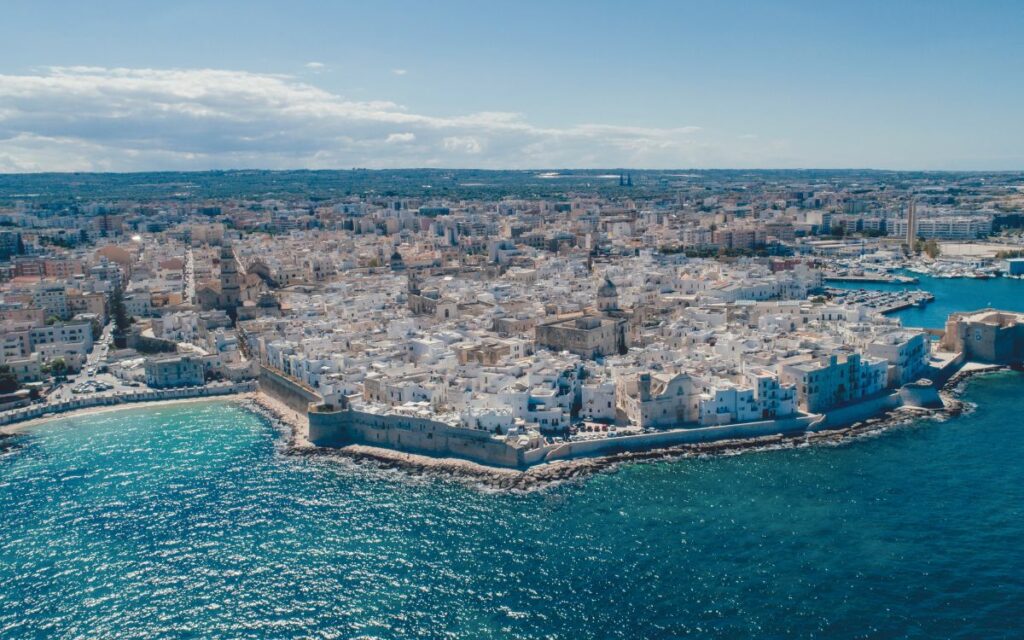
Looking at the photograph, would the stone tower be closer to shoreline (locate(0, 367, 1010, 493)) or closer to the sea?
shoreline (locate(0, 367, 1010, 493))

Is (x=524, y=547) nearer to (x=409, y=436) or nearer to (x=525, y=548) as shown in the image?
(x=525, y=548)

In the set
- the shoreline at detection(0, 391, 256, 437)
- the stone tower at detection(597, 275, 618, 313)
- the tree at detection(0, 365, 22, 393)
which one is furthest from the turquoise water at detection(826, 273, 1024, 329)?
the tree at detection(0, 365, 22, 393)

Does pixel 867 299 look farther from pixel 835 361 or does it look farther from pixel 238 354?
pixel 238 354

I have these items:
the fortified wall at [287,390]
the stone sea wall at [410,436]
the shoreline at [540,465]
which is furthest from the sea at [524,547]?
the fortified wall at [287,390]

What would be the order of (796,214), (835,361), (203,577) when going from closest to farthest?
1. (203,577)
2. (835,361)
3. (796,214)

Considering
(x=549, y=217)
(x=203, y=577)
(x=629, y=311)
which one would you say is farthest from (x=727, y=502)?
(x=549, y=217)

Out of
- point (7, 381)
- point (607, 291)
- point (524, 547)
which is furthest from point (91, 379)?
point (524, 547)

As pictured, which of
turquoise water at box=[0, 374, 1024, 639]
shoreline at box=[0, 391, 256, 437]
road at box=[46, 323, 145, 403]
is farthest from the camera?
road at box=[46, 323, 145, 403]
